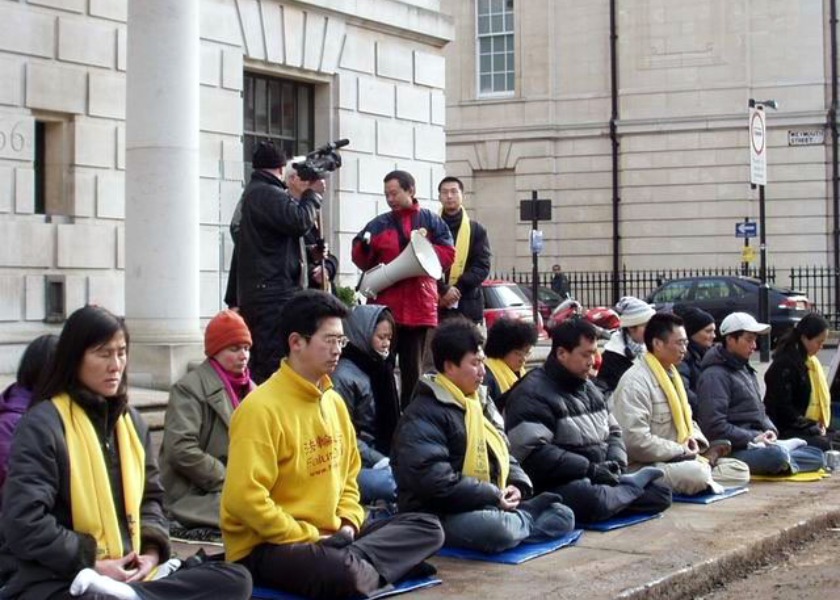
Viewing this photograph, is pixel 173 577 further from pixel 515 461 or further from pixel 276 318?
pixel 276 318

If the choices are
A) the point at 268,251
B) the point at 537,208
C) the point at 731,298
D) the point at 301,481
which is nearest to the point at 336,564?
the point at 301,481

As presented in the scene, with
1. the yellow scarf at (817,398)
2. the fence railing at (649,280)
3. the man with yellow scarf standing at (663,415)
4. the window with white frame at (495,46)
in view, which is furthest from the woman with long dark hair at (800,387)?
the window with white frame at (495,46)

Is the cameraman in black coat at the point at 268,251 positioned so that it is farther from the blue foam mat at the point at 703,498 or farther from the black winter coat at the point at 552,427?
the blue foam mat at the point at 703,498

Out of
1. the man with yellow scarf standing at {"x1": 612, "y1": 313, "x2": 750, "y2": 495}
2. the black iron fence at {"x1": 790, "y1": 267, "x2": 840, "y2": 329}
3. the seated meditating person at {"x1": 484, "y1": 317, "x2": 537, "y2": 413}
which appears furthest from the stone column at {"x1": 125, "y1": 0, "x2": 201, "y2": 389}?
the black iron fence at {"x1": 790, "y1": 267, "x2": 840, "y2": 329}

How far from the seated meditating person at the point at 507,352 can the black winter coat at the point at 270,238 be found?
1467 millimetres

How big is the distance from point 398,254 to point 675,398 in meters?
2.36

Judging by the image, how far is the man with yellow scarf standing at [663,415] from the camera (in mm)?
10258

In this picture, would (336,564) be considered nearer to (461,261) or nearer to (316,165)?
(316,165)

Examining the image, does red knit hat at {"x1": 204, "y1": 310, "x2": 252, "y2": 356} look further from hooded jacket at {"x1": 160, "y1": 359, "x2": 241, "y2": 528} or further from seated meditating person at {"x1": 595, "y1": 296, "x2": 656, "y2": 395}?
seated meditating person at {"x1": 595, "y1": 296, "x2": 656, "y2": 395}

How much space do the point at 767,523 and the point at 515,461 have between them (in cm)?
194

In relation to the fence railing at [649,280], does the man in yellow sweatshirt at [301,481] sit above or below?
below

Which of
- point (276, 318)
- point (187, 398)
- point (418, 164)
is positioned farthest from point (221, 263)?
point (187, 398)

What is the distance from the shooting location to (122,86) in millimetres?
14430

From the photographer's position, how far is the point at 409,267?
10.9 metres
